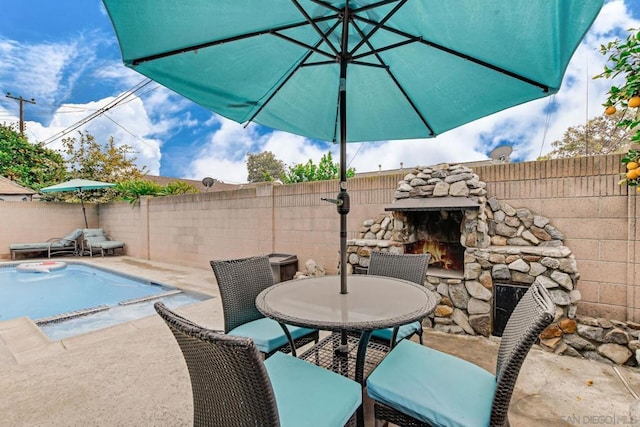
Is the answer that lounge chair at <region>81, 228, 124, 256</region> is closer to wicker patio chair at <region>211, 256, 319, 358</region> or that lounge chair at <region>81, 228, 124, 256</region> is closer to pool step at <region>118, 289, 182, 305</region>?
pool step at <region>118, 289, 182, 305</region>

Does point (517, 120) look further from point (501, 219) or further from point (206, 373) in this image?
point (206, 373)

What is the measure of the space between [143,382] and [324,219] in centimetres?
317

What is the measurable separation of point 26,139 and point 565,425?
19.6 meters

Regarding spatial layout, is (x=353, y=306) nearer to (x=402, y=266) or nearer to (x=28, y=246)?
(x=402, y=266)

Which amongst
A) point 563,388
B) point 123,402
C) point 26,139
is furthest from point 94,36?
point 563,388

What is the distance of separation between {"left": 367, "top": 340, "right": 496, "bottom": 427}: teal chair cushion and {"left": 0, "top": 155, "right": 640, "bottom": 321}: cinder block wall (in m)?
2.49

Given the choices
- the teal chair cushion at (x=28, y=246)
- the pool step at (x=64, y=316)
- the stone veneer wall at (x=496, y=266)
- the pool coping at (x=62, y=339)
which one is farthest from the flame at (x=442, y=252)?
the teal chair cushion at (x=28, y=246)

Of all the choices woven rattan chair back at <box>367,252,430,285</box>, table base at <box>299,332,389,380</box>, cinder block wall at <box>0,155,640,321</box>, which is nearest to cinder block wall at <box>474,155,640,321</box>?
cinder block wall at <box>0,155,640,321</box>

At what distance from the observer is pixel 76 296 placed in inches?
227

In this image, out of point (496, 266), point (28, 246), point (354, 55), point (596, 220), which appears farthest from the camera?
point (28, 246)

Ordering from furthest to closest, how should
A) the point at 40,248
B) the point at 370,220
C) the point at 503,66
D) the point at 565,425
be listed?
1. the point at 40,248
2. the point at 370,220
3. the point at 503,66
4. the point at 565,425

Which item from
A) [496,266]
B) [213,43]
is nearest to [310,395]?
[213,43]

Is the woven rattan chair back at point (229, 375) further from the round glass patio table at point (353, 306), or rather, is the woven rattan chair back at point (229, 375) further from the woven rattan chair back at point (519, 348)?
the woven rattan chair back at point (519, 348)

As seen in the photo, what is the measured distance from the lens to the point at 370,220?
430 centimetres
